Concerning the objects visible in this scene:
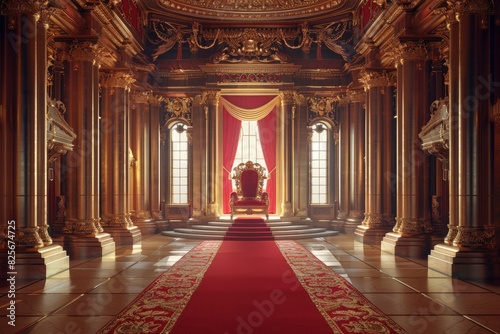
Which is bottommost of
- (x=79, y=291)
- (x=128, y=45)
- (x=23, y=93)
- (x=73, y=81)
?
(x=79, y=291)

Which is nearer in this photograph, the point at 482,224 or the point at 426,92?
the point at 482,224

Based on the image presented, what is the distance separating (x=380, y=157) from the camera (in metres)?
10.7

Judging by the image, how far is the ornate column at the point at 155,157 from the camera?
46.2 ft

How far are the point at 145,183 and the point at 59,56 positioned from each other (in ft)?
16.2

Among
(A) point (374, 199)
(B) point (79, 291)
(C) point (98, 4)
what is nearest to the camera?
(B) point (79, 291)

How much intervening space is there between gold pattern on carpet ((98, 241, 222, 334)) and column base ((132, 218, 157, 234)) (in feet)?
16.6

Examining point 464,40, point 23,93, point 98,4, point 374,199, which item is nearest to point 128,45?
point 98,4

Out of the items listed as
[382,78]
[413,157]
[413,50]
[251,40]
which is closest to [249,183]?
[251,40]

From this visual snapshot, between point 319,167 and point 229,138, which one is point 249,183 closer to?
point 229,138

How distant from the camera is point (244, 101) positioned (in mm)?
14797

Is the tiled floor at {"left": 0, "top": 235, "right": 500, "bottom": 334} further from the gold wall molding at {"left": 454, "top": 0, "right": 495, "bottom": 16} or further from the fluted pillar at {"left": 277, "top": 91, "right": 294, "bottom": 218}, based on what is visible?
the fluted pillar at {"left": 277, "top": 91, "right": 294, "bottom": 218}

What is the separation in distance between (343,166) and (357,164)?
1.36 meters

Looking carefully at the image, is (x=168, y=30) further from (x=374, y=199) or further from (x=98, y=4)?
(x=374, y=199)

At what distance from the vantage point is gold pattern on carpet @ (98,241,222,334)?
4.32 meters
